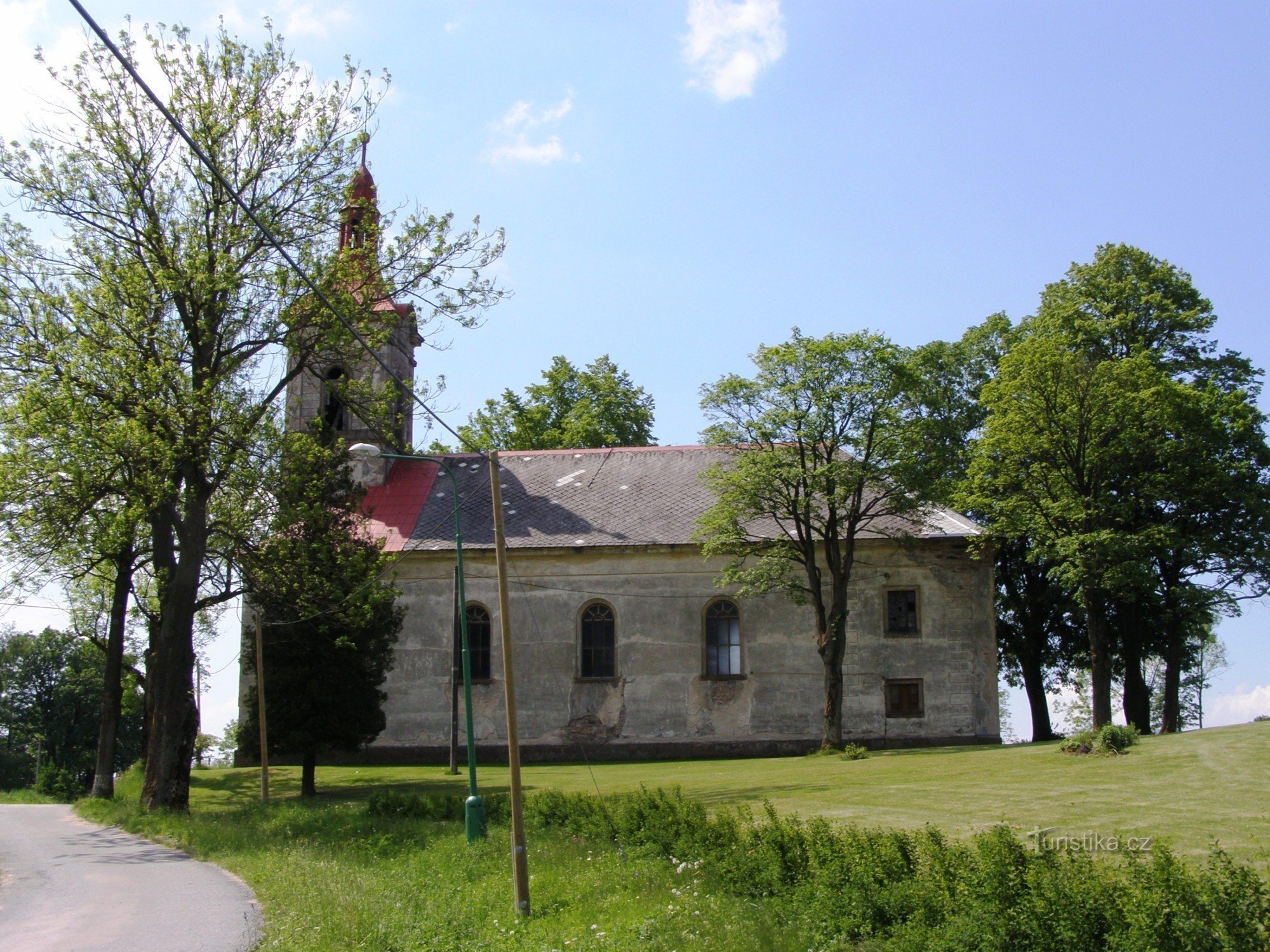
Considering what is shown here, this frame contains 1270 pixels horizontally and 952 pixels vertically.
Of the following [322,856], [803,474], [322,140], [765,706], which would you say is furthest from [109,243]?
[765,706]

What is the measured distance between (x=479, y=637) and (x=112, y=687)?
1104 cm

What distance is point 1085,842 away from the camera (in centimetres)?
1259

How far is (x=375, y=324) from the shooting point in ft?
120

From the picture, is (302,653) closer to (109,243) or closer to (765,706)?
(109,243)

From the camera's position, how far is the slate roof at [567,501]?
3591 cm

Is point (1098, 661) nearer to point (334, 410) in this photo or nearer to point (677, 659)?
point (677, 659)

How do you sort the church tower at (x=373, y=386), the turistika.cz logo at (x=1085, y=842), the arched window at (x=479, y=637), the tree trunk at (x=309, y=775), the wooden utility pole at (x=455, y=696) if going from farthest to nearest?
1. the arched window at (x=479, y=637)
2. the church tower at (x=373, y=386)
3. the wooden utility pole at (x=455, y=696)
4. the tree trunk at (x=309, y=775)
5. the turistika.cz logo at (x=1085, y=842)

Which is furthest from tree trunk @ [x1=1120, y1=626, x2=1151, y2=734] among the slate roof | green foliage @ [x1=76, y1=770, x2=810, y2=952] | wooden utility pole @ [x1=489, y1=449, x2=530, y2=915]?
wooden utility pole @ [x1=489, y1=449, x2=530, y2=915]

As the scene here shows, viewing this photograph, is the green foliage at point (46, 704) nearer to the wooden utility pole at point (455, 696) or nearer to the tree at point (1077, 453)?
the wooden utility pole at point (455, 696)

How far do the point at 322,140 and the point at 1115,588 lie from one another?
74.2ft

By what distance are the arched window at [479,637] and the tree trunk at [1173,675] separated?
20.6 metres

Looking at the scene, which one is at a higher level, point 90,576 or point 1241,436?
point 1241,436

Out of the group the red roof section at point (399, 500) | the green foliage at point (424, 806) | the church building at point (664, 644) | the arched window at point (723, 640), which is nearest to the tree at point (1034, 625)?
the church building at point (664, 644)

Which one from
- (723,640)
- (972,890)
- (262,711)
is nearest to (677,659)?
(723,640)
